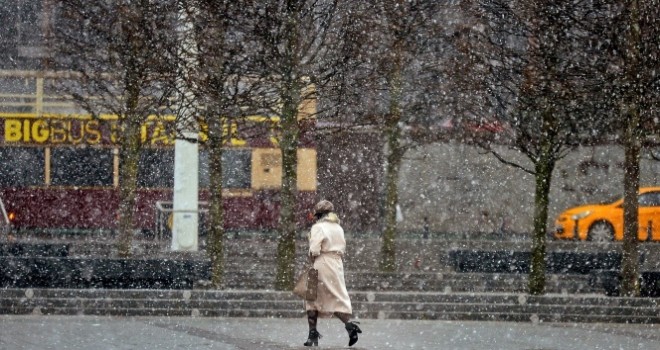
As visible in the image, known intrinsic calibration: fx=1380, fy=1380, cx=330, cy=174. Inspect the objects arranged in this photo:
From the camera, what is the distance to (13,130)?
107 ft

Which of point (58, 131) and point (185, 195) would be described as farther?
point (58, 131)

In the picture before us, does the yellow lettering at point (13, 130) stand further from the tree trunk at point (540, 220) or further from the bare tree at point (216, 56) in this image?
the tree trunk at point (540, 220)

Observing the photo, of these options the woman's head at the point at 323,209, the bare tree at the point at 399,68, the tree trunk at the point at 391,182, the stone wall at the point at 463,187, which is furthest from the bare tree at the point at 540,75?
the stone wall at the point at 463,187

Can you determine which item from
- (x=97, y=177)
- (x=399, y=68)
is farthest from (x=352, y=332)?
(x=97, y=177)

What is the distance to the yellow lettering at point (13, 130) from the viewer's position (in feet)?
107

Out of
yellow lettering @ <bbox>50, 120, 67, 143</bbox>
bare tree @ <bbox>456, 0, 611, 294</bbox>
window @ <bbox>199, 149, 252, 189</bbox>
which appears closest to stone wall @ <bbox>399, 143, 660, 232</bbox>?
window @ <bbox>199, 149, 252, 189</bbox>

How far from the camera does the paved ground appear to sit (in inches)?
569

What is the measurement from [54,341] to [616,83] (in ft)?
24.2

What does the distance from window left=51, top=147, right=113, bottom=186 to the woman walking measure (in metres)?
19.7

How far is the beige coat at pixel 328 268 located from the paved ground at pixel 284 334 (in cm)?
46

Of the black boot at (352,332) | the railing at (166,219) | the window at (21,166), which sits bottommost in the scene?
the black boot at (352,332)

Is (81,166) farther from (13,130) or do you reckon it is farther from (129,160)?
(129,160)

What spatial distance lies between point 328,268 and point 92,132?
20.0m

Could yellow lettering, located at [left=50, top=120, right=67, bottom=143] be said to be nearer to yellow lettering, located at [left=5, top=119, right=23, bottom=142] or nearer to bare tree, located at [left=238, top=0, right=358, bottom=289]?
yellow lettering, located at [left=5, top=119, right=23, bottom=142]
